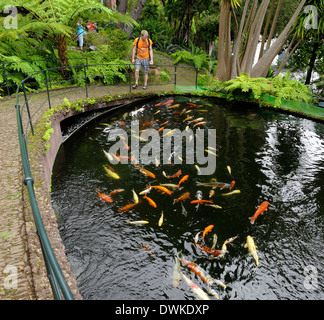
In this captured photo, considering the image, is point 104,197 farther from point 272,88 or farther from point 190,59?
point 190,59

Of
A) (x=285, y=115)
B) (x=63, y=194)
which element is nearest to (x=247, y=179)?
(x=63, y=194)

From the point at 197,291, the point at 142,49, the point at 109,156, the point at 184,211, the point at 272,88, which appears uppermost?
the point at 142,49

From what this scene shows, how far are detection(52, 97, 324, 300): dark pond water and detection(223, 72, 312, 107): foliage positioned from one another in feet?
11.6

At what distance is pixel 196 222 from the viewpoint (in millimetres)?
4629

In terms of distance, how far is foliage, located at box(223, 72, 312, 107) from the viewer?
11.0 metres

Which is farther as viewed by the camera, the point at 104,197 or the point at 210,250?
the point at 104,197

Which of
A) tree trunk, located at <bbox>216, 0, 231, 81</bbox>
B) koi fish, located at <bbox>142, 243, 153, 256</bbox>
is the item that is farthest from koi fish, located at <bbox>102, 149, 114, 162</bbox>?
tree trunk, located at <bbox>216, 0, 231, 81</bbox>

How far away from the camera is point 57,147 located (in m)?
7.06

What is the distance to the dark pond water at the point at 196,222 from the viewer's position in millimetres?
3578

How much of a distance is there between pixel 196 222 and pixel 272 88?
8897mm

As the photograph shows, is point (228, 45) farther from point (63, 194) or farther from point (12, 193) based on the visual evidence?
point (12, 193)

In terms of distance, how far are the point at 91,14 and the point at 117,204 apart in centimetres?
824

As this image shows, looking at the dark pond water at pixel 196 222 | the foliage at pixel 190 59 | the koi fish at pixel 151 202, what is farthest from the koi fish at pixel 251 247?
the foliage at pixel 190 59

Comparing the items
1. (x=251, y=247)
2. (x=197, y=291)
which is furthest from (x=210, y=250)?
(x=197, y=291)
